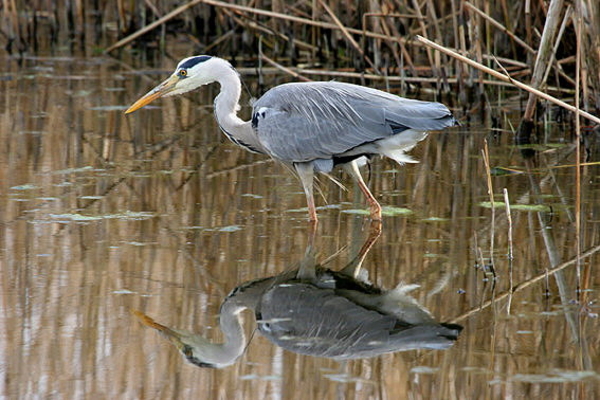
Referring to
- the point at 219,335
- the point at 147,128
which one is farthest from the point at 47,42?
→ the point at 219,335

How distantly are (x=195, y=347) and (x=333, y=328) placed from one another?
0.59 m

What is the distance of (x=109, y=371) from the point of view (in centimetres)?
374

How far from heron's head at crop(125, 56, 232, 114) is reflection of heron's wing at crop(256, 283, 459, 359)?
86.5 inches

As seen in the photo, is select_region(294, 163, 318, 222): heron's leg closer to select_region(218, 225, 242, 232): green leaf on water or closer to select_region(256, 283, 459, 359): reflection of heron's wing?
select_region(218, 225, 242, 232): green leaf on water

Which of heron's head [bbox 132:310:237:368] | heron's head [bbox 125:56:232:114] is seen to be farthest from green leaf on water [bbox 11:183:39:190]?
heron's head [bbox 132:310:237:368]

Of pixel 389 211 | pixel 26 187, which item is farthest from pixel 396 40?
pixel 26 187

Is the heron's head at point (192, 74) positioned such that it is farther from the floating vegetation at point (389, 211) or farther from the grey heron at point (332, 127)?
the floating vegetation at point (389, 211)

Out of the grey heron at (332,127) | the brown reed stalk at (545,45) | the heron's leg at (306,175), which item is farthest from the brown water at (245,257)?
the brown reed stalk at (545,45)

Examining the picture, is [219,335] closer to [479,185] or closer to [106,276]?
[106,276]

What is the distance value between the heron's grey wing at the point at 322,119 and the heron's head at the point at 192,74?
1.65ft

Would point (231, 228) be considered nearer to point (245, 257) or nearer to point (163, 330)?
point (245, 257)

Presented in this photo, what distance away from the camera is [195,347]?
156 inches

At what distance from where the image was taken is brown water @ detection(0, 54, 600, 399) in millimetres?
3662

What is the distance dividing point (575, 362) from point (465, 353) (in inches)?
16.0
